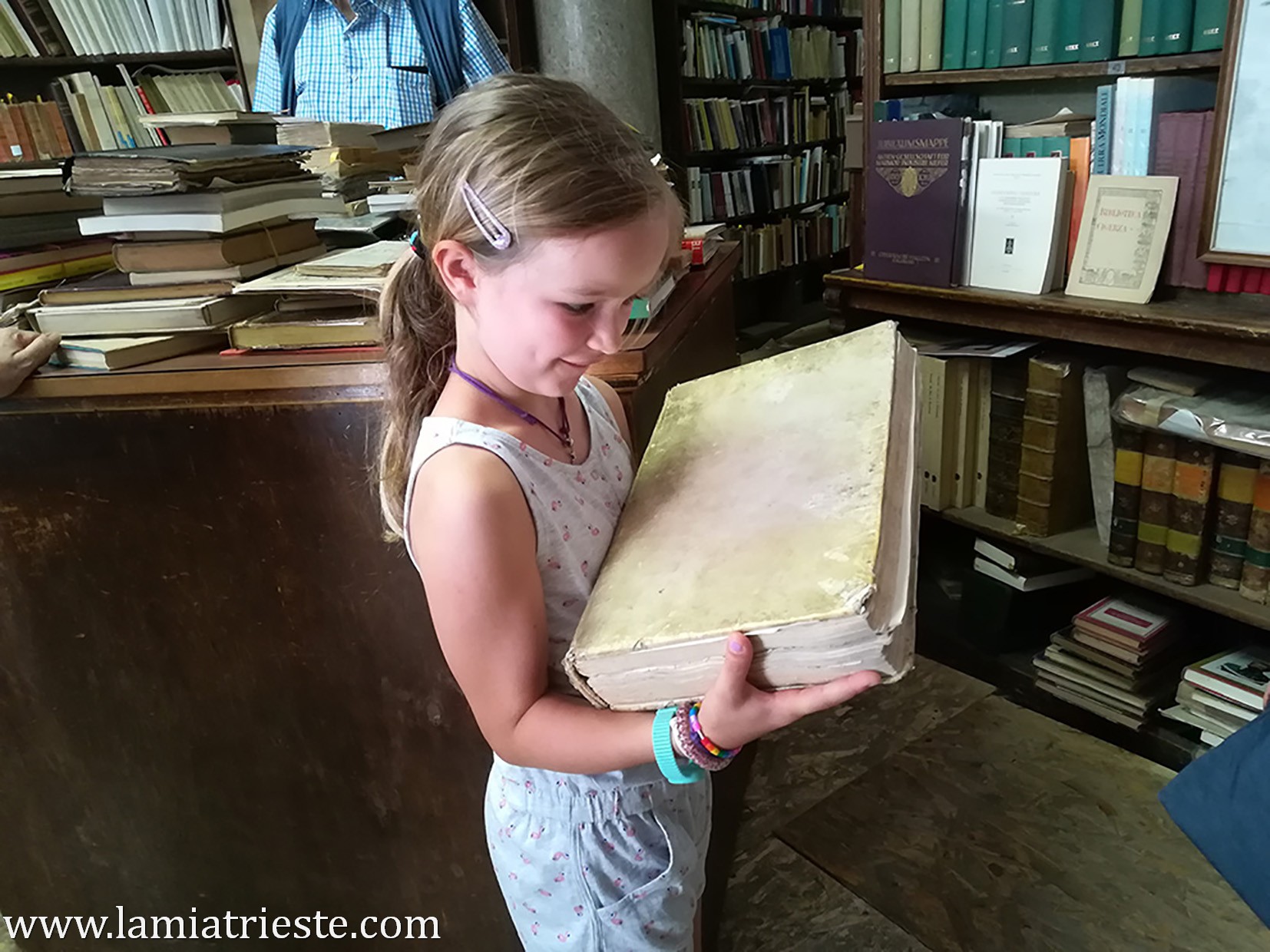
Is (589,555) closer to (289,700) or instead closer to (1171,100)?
(289,700)

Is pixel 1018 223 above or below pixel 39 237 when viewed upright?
below

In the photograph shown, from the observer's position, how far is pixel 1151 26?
1.51 metres

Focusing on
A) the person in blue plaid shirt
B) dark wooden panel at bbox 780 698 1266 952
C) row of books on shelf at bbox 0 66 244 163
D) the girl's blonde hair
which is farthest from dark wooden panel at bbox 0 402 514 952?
row of books on shelf at bbox 0 66 244 163

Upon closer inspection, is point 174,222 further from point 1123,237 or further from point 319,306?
point 1123,237

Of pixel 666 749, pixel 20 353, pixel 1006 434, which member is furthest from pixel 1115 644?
pixel 20 353

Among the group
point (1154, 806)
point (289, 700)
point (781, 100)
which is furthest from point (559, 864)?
point (781, 100)

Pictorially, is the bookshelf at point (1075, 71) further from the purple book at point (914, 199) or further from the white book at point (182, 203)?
the white book at point (182, 203)

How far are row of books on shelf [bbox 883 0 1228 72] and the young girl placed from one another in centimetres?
128

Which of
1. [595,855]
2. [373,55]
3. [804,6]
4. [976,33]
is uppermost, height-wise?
[804,6]

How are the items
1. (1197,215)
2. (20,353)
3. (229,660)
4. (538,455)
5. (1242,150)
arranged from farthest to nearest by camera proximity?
(1197,215) < (1242,150) < (229,660) < (20,353) < (538,455)

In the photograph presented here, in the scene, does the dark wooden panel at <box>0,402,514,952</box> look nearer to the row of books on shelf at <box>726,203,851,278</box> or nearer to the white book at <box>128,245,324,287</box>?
the white book at <box>128,245,324,287</box>

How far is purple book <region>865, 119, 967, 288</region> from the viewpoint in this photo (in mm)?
1756

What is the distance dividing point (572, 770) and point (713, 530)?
232mm

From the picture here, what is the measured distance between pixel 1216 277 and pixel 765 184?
314 cm
